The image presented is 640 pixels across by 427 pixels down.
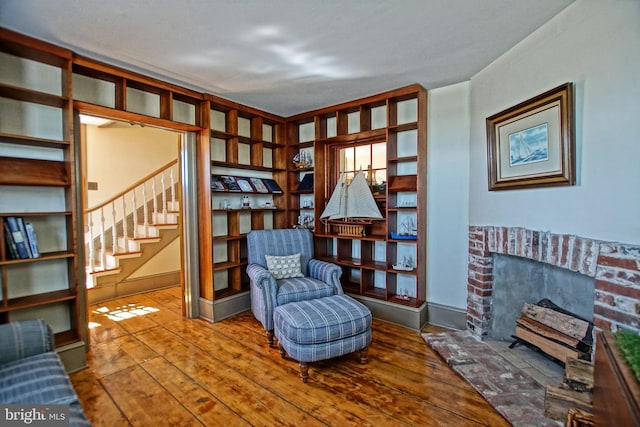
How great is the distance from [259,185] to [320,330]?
214 centimetres

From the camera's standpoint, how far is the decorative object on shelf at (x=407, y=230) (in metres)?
3.10

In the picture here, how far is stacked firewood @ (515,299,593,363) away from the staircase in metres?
4.11

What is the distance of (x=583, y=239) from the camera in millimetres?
1671

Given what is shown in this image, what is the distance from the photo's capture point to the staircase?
399cm

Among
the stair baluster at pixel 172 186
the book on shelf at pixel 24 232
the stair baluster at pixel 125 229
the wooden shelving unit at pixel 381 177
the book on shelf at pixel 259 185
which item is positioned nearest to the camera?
the book on shelf at pixel 24 232

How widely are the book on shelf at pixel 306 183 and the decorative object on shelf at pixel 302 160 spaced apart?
0.51ft

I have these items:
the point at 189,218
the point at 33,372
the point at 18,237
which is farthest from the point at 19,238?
the point at 189,218

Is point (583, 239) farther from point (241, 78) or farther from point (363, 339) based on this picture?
point (241, 78)

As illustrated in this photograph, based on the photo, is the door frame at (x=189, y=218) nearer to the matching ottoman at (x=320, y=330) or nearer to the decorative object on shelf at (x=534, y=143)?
the matching ottoman at (x=320, y=330)

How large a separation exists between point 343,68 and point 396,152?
1.12 meters

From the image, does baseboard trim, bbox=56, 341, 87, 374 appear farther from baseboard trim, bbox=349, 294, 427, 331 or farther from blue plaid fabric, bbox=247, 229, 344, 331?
baseboard trim, bbox=349, 294, 427, 331

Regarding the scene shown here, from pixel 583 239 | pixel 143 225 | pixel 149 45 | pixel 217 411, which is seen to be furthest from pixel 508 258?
pixel 143 225

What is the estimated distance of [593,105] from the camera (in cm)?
162

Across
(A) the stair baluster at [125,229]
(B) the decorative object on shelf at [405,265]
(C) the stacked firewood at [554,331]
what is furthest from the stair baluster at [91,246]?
(C) the stacked firewood at [554,331]
